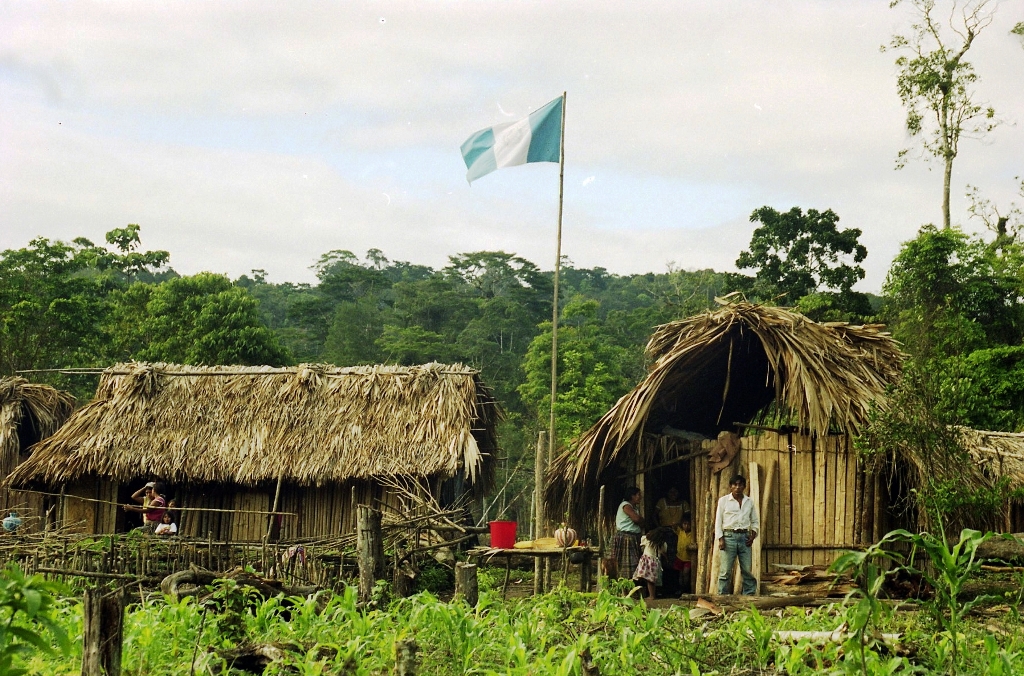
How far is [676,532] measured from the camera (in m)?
12.0

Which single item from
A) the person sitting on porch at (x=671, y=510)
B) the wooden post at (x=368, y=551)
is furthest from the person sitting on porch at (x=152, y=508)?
the person sitting on porch at (x=671, y=510)

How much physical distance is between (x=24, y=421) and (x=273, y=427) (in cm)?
556

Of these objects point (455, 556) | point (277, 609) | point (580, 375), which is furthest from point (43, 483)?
point (580, 375)

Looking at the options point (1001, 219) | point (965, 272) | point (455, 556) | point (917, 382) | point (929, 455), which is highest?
point (1001, 219)

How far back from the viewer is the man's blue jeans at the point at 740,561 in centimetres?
998

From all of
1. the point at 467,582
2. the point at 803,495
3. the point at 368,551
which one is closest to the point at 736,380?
the point at 803,495

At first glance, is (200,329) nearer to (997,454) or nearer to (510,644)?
(997,454)

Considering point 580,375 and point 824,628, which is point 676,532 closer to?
point 824,628

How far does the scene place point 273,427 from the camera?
1490 cm

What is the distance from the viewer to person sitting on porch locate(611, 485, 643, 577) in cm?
1123

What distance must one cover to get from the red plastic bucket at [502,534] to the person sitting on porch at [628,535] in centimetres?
131

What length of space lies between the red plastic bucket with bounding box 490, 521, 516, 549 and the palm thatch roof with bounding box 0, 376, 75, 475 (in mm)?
10166

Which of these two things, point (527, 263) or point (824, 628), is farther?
point (527, 263)

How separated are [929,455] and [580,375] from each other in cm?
1884
